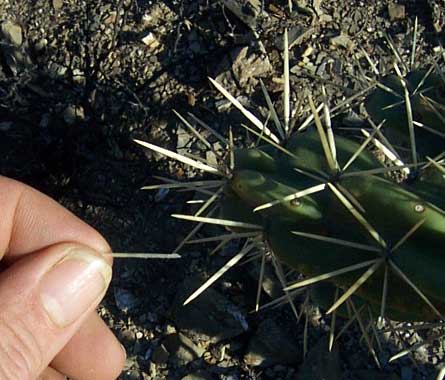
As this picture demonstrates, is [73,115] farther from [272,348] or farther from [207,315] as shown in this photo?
[272,348]

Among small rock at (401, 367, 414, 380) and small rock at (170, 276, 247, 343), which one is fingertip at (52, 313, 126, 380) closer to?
small rock at (170, 276, 247, 343)

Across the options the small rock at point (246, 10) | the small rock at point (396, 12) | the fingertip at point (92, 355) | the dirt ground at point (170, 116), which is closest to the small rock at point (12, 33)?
the dirt ground at point (170, 116)

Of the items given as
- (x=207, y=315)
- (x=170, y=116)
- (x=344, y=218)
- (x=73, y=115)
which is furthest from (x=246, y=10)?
(x=344, y=218)

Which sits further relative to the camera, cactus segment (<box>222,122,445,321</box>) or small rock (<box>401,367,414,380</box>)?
small rock (<box>401,367,414,380</box>)

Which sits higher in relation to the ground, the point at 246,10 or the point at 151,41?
the point at 246,10

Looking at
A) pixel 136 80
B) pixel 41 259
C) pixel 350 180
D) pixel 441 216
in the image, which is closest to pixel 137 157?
pixel 136 80

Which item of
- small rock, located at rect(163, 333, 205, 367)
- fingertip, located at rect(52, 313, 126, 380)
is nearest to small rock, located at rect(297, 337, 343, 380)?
small rock, located at rect(163, 333, 205, 367)

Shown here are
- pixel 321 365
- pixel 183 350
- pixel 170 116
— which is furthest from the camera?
pixel 170 116

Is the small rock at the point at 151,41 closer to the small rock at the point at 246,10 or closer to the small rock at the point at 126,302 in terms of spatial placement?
the small rock at the point at 246,10
